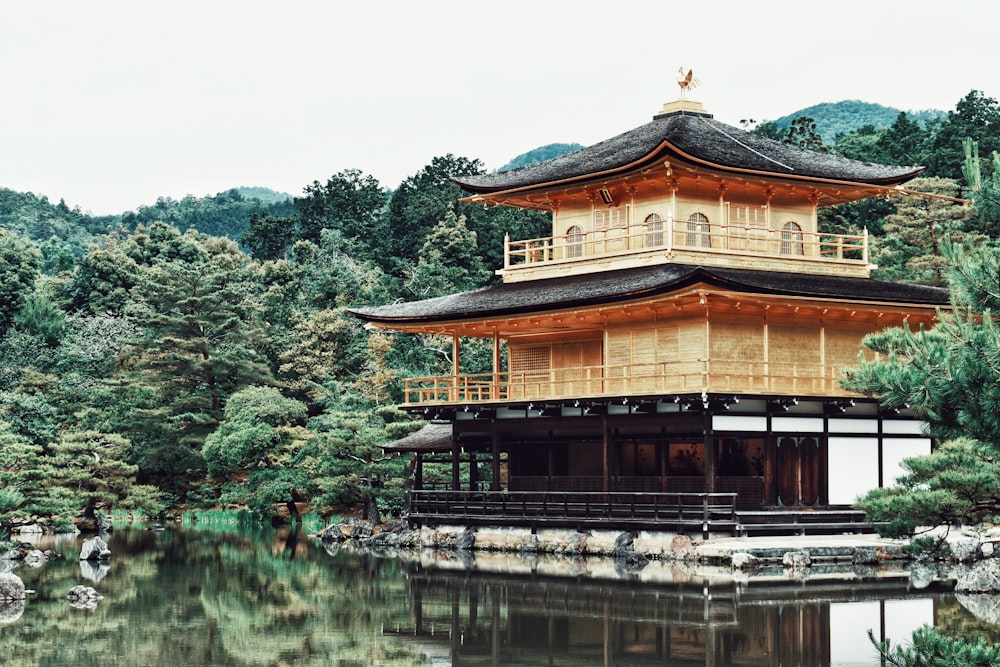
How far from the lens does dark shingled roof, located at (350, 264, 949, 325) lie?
3119 cm

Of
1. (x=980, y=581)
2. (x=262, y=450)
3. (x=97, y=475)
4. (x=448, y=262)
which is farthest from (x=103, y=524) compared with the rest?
(x=980, y=581)

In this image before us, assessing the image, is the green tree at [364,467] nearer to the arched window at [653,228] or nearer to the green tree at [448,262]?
the arched window at [653,228]

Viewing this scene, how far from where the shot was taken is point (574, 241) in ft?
122

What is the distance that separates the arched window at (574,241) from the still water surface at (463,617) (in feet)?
32.1

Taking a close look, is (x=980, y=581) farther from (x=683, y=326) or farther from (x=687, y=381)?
(x=683, y=326)

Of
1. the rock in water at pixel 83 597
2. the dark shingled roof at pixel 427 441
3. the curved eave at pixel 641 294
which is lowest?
the rock in water at pixel 83 597

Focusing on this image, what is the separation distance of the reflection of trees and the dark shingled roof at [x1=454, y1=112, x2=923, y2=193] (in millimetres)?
10617

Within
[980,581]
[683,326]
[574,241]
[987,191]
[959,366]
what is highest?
[574,241]

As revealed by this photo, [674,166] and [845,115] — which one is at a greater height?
[845,115]

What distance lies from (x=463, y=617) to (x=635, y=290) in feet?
37.7

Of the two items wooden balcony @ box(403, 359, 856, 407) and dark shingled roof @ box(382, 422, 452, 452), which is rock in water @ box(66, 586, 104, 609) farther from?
dark shingled roof @ box(382, 422, 452, 452)

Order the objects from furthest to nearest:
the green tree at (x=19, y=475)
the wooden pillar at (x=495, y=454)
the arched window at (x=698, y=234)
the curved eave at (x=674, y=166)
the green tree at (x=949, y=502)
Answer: the wooden pillar at (x=495, y=454) < the arched window at (x=698, y=234) < the green tree at (x=19, y=475) < the curved eave at (x=674, y=166) < the green tree at (x=949, y=502)

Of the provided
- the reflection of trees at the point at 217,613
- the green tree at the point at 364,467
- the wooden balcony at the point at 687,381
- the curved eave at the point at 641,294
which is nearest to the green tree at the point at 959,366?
the reflection of trees at the point at 217,613

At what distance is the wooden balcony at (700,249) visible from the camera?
113 ft
